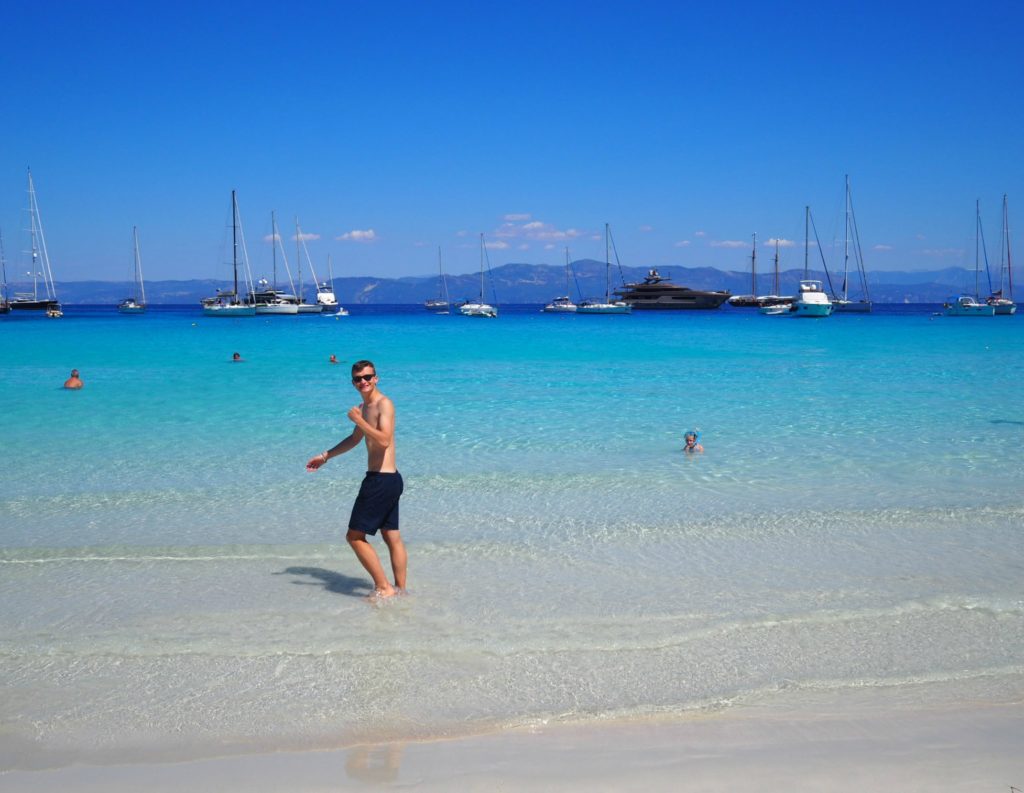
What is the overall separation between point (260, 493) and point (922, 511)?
7218 millimetres

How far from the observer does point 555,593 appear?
621 cm

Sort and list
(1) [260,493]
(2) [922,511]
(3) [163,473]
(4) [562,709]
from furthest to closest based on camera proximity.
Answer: (3) [163,473], (1) [260,493], (2) [922,511], (4) [562,709]

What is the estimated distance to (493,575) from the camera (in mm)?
6602

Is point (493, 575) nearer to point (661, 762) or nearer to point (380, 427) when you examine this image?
point (380, 427)

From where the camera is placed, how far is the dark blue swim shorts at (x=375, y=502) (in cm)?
556

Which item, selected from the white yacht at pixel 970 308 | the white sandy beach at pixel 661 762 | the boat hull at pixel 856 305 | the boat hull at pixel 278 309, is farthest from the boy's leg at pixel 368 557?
the boat hull at pixel 856 305

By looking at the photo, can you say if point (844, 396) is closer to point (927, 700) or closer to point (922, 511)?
point (922, 511)

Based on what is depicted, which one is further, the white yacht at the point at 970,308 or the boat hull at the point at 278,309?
the boat hull at the point at 278,309

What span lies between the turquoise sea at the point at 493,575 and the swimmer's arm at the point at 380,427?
4.06 feet

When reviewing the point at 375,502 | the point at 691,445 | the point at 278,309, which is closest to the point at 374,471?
the point at 375,502

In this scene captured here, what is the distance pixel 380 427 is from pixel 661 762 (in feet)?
9.07

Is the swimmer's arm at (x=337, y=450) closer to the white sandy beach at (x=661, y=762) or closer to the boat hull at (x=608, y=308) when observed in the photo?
the white sandy beach at (x=661, y=762)

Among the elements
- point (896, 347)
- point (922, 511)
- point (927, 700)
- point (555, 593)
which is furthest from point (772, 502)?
point (896, 347)

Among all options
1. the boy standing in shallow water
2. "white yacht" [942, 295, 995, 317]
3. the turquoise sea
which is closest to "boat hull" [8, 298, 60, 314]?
the turquoise sea
